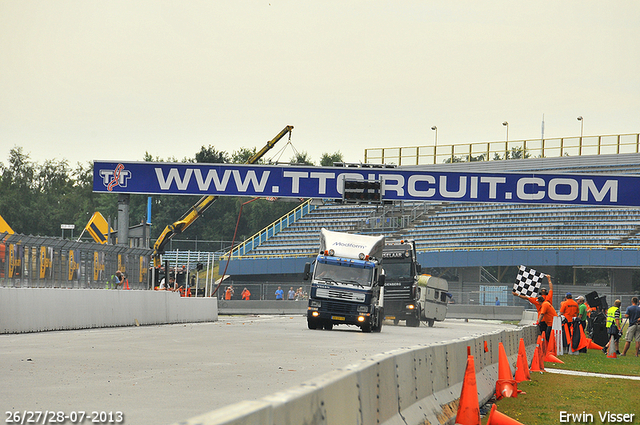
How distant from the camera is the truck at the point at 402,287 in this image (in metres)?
34.7

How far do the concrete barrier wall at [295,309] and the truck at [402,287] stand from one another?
13.1m

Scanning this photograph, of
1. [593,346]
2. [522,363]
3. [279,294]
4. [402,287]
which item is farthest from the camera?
[279,294]

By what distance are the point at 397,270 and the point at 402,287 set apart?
0.72 meters

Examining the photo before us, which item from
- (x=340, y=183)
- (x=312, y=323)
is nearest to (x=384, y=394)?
(x=312, y=323)

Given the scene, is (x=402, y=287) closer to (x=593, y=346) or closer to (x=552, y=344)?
(x=593, y=346)

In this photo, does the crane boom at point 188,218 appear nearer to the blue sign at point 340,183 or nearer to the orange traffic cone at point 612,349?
the blue sign at point 340,183

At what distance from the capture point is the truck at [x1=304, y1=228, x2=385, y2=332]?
2561 centimetres

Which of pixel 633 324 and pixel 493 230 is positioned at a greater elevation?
pixel 493 230

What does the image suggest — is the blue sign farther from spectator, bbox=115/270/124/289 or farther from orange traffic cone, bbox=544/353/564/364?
orange traffic cone, bbox=544/353/564/364

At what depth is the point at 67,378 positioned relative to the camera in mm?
10641

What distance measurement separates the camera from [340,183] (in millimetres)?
34969

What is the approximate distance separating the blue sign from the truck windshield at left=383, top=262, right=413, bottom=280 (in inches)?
106

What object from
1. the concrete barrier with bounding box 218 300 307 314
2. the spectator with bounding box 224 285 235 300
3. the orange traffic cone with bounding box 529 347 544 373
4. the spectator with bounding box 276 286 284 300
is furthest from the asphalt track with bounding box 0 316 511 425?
the spectator with bounding box 276 286 284 300

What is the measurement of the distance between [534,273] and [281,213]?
6870 centimetres
